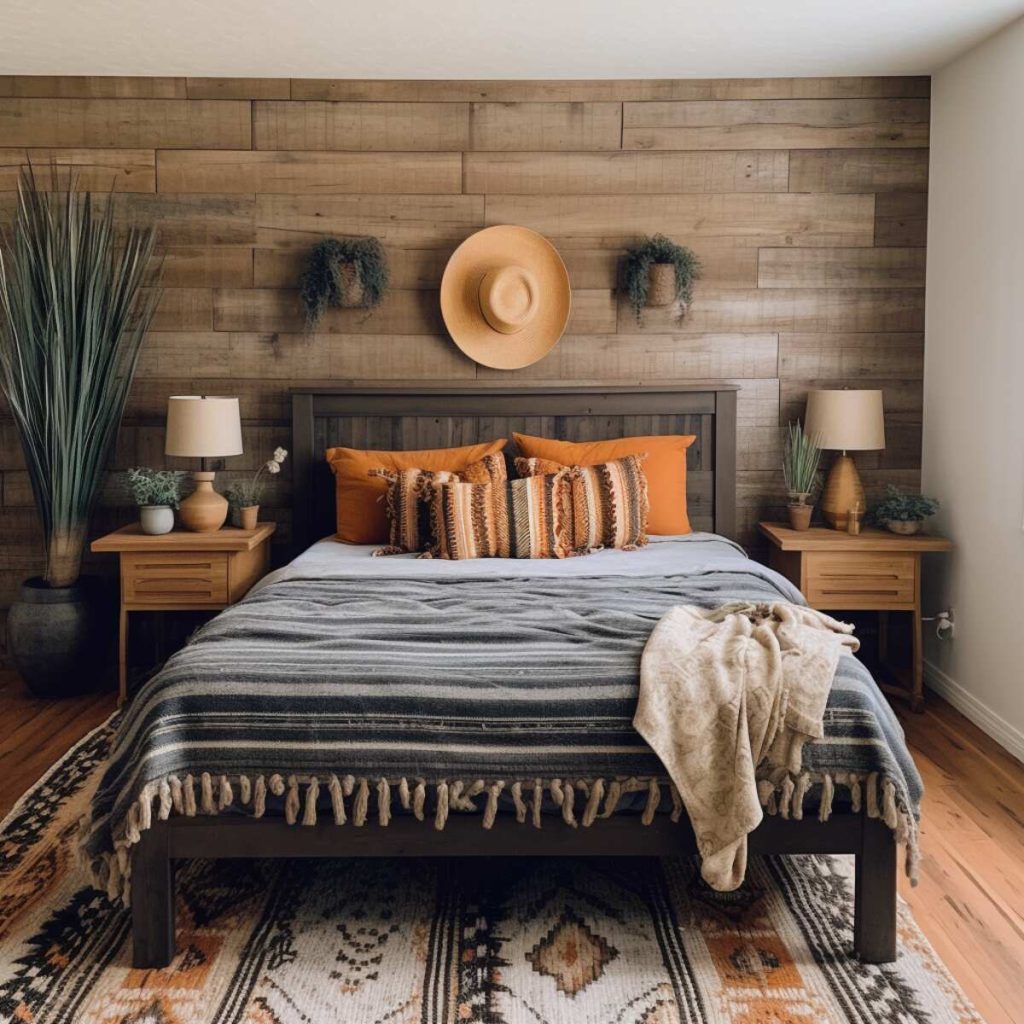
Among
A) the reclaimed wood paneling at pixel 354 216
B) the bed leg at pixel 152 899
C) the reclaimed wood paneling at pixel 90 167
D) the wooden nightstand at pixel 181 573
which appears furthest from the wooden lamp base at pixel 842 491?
the reclaimed wood paneling at pixel 90 167

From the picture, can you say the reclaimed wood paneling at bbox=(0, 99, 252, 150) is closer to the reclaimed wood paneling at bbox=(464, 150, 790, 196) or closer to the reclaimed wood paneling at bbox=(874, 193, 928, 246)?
the reclaimed wood paneling at bbox=(464, 150, 790, 196)

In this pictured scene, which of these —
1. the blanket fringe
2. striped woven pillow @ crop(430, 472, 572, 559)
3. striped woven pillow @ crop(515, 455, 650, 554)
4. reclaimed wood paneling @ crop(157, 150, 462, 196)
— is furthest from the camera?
reclaimed wood paneling @ crop(157, 150, 462, 196)

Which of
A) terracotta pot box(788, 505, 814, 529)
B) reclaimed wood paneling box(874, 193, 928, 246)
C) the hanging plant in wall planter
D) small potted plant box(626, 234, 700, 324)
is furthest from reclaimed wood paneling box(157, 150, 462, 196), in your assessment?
terracotta pot box(788, 505, 814, 529)

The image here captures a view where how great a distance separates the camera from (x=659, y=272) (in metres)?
4.40

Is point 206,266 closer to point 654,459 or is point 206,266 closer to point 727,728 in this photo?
point 654,459

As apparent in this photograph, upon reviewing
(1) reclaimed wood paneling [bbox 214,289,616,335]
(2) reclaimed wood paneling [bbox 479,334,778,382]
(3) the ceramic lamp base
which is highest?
(1) reclaimed wood paneling [bbox 214,289,616,335]

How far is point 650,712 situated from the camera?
7.47 feet

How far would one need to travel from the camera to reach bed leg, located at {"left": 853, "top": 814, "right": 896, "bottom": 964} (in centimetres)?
229

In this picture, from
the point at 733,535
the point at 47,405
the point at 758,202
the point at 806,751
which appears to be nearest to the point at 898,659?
the point at 733,535

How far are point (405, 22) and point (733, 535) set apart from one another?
2426 mm

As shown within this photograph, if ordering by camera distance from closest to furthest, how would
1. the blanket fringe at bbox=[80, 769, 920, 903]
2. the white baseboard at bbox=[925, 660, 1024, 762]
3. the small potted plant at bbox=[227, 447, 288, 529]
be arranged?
the blanket fringe at bbox=[80, 769, 920, 903], the white baseboard at bbox=[925, 660, 1024, 762], the small potted plant at bbox=[227, 447, 288, 529]

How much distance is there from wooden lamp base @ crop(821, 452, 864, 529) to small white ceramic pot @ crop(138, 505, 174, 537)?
8.96ft

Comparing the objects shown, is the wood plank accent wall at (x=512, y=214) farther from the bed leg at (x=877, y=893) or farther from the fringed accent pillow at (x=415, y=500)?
the bed leg at (x=877, y=893)

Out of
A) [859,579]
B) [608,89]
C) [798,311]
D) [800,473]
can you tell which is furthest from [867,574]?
[608,89]
